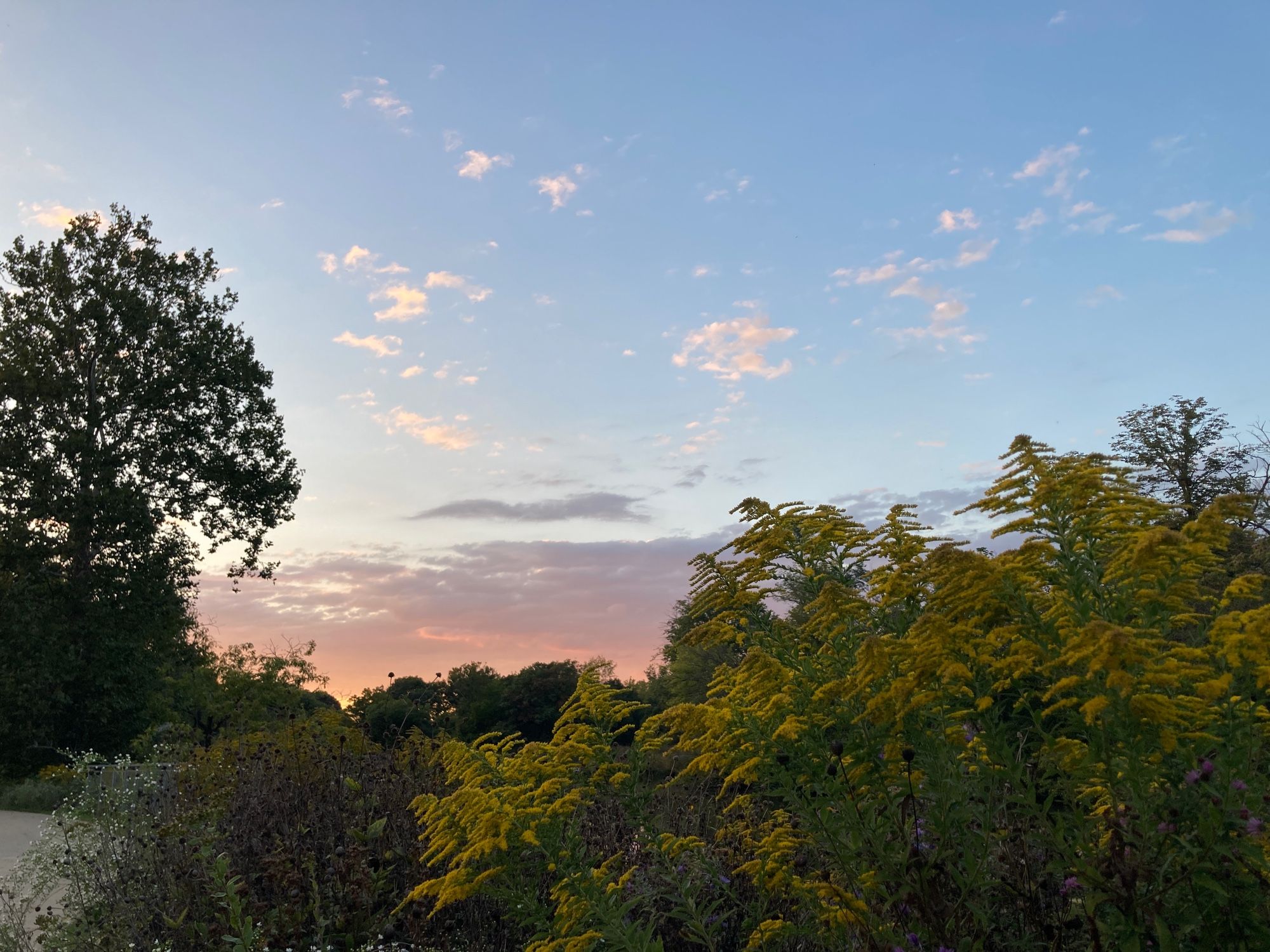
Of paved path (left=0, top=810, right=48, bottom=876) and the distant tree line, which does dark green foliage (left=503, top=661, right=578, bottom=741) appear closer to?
the distant tree line

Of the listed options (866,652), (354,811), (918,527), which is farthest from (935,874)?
(354,811)

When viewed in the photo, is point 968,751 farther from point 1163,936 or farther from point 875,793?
point 1163,936

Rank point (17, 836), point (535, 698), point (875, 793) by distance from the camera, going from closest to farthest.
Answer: point (875, 793) < point (17, 836) < point (535, 698)

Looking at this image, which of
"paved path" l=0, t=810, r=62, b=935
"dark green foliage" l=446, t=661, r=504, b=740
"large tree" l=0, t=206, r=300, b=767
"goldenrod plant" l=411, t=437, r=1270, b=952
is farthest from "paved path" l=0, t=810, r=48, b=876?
"dark green foliage" l=446, t=661, r=504, b=740

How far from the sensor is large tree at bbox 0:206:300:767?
21.7m

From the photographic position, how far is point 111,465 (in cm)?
2252

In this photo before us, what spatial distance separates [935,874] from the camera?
3.30 m

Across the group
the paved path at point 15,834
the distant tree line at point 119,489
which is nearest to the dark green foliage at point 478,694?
the distant tree line at point 119,489

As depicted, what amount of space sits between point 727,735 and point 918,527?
1396 millimetres

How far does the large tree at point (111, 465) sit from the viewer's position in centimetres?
2172

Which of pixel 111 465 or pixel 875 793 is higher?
pixel 111 465

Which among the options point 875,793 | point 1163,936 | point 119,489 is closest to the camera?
point 1163,936

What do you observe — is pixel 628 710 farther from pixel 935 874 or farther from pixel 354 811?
pixel 354 811

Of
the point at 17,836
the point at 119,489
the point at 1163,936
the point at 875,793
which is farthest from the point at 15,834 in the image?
the point at 1163,936
